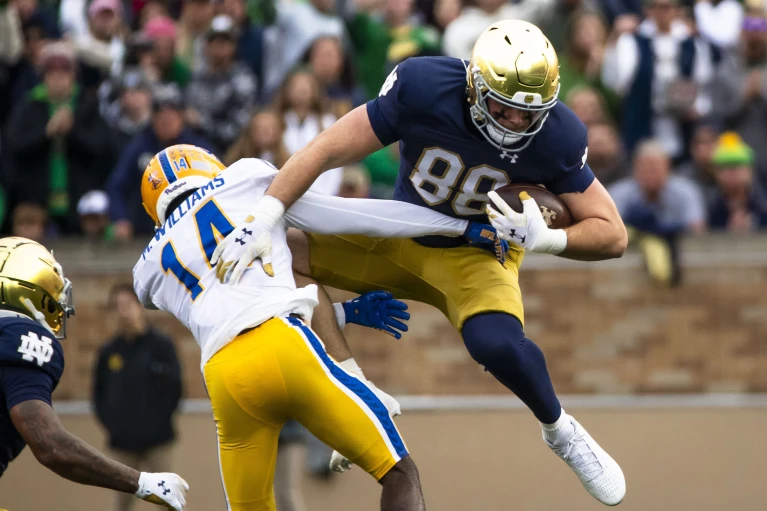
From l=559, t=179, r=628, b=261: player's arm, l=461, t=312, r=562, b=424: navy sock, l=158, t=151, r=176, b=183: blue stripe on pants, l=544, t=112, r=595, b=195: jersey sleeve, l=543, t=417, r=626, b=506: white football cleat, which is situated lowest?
l=543, t=417, r=626, b=506: white football cleat

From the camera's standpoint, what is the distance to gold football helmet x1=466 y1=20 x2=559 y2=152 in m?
5.39

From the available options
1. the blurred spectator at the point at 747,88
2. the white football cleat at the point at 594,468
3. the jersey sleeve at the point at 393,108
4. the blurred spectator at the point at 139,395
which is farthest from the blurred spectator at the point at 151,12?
the white football cleat at the point at 594,468

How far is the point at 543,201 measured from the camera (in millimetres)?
5688

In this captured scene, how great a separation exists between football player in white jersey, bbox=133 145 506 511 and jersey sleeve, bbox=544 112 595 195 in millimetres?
371

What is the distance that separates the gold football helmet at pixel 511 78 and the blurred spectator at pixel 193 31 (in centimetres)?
554

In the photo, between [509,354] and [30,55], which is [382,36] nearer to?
[30,55]

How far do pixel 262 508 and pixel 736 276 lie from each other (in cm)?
524

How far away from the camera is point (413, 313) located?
9945 millimetres

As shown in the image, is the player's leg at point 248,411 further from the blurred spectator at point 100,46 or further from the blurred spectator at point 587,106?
the blurred spectator at point 100,46

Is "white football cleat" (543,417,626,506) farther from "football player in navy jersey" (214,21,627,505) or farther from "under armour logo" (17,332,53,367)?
"under armour logo" (17,332,53,367)

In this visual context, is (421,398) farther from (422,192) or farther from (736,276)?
(422,192)

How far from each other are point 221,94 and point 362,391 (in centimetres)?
531

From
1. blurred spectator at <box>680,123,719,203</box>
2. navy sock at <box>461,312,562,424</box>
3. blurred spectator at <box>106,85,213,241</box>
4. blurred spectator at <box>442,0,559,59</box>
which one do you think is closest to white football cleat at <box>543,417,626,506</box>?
navy sock at <box>461,312,562,424</box>

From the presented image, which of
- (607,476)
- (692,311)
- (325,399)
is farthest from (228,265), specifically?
→ (692,311)
